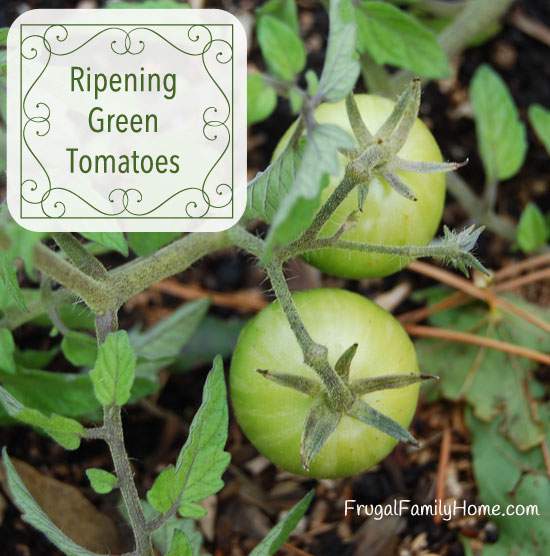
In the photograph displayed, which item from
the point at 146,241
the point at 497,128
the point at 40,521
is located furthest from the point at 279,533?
the point at 497,128

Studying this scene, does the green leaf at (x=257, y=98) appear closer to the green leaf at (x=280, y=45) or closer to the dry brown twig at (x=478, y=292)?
the green leaf at (x=280, y=45)

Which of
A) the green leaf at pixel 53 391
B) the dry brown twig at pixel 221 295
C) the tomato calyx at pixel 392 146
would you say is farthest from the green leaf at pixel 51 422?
the dry brown twig at pixel 221 295

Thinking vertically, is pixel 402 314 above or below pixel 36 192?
below

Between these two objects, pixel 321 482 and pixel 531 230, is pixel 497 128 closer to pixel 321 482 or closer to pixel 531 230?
pixel 531 230

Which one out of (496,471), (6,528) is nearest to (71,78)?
(6,528)

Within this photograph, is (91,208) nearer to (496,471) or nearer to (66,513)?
(66,513)
